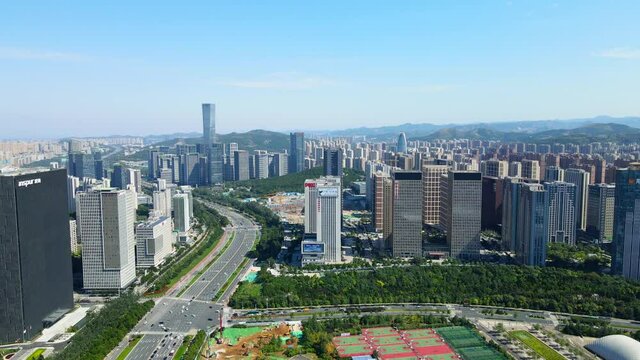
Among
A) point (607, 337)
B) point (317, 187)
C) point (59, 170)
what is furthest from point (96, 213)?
point (607, 337)

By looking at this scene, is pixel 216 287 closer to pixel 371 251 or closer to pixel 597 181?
pixel 371 251

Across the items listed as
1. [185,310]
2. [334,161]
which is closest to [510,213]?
[185,310]

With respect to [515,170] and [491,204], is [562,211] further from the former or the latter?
[515,170]

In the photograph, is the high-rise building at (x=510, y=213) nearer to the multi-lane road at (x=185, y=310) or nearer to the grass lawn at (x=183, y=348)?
the multi-lane road at (x=185, y=310)

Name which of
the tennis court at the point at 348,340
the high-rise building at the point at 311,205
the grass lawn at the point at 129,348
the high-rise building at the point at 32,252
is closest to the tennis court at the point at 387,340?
the tennis court at the point at 348,340

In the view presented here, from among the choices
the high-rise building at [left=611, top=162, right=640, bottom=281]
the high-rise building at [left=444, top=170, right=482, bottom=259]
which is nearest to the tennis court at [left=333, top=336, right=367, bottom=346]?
the high-rise building at [left=444, top=170, right=482, bottom=259]

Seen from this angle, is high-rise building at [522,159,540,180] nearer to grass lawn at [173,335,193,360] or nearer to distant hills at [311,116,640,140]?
grass lawn at [173,335,193,360]
